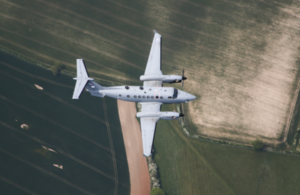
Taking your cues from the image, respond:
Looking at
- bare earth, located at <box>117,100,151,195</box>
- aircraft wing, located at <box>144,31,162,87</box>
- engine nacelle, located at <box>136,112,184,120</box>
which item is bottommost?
bare earth, located at <box>117,100,151,195</box>

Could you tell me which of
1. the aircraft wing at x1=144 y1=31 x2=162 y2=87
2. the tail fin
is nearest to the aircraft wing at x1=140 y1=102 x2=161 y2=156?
the aircraft wing at x1=144 y1=31 x2=162 y2=87

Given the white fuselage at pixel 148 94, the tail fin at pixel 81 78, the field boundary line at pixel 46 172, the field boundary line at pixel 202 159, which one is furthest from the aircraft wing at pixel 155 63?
the field boundary line at pixel 46 172

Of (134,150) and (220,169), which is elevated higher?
(220,169)

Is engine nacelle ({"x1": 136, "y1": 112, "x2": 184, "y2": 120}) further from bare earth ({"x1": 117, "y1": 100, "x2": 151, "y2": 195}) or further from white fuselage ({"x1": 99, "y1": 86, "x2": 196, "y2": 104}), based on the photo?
bare earth ({"x1": 117, "y1": 100, "x2": 151, "y2": 195})

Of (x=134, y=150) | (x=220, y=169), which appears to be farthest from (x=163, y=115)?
(x=220, y=169)

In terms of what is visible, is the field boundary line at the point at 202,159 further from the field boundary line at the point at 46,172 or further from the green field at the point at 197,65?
the field boundary line at the point at 46,172

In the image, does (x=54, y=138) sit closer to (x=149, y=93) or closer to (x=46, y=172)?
(x=46, y=172)
